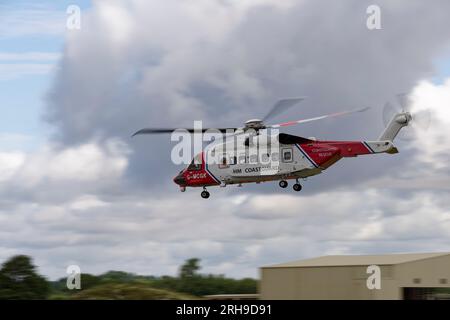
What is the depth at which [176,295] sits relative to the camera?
217 feet

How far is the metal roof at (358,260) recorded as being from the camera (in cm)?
6438

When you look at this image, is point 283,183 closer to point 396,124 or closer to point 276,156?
point 276,156

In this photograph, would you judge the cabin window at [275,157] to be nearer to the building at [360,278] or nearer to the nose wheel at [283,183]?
the nose wheel at [283,183]

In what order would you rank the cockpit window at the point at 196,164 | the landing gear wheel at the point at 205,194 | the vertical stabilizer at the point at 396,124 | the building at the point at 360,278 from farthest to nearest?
1. the cockpit window at the point at 196,164
2. the landing gear wheel at the point at 205,194
3. the building at the point at 360,278
4. the vertical stabilizer at the point at 396,124

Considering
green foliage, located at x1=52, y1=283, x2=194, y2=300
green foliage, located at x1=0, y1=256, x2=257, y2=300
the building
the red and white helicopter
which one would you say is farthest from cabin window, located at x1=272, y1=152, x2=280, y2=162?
green foliage, located at x1=0, y1=256, x2=257, y2=300

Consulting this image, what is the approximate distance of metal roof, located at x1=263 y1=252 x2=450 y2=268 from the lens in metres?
64.4

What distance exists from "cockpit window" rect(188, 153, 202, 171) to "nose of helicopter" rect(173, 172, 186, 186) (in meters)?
1.11

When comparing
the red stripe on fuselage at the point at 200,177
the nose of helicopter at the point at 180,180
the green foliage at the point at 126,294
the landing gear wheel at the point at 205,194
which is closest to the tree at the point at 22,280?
the green foliage at the point at 126,294

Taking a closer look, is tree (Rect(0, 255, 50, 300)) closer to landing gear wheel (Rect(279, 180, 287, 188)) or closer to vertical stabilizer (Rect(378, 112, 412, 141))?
landing gear wheel (Rect(279, 180, 287, 188))

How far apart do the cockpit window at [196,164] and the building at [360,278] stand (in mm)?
11452
